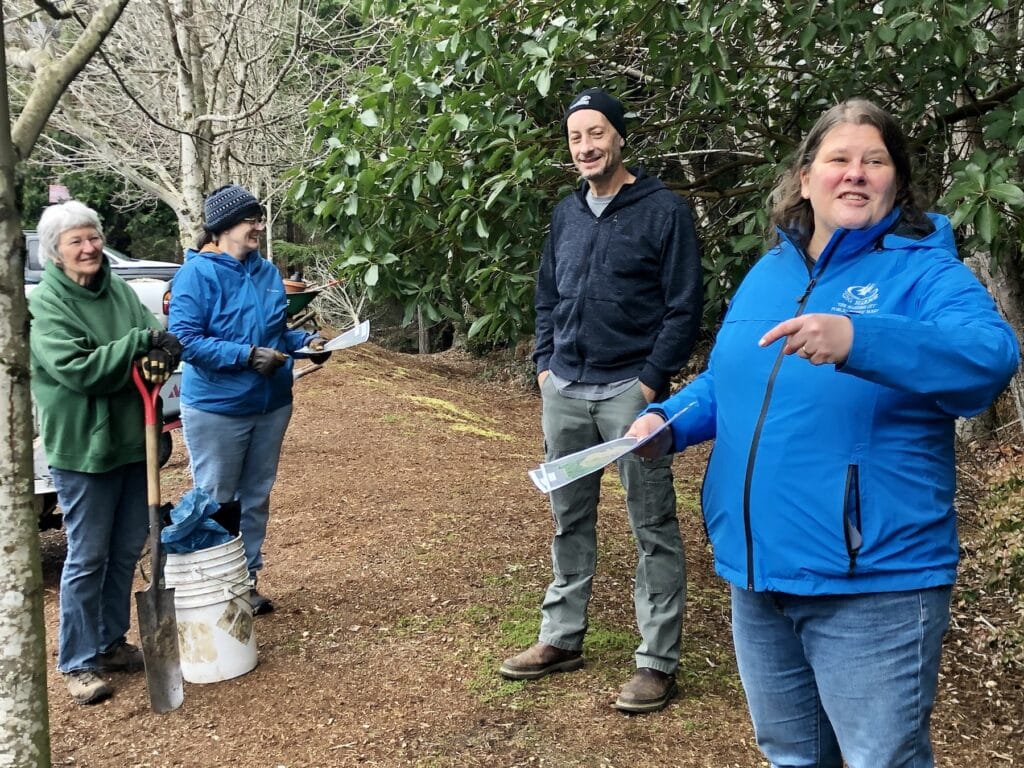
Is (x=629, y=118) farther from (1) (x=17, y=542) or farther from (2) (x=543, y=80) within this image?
(1) (x=17, y=542)

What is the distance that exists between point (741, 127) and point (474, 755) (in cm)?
304

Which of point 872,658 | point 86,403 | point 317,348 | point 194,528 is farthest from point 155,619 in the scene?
point 872,658

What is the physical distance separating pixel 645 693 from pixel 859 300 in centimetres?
213

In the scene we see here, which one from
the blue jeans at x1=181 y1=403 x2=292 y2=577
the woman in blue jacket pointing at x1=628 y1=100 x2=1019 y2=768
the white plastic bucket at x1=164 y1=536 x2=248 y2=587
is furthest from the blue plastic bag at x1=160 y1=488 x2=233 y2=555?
the woman in blue jacket pointing at x1=628 y1=100 x2=1019 y2=768

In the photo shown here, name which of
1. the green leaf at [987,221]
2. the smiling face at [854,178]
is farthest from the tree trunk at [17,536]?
the green leaf at [987,221]

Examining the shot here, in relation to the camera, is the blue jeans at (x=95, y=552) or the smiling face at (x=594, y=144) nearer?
the smiling face at (x=594, y=144)

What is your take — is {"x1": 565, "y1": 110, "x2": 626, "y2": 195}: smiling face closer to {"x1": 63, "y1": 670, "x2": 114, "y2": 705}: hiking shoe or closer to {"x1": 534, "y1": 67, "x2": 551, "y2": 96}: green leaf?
{"x1": 534, "y1": 67, "x2": 551, "y2": 96}: green leaf

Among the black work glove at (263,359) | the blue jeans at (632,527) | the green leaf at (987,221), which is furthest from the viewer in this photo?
the black work glove at (263,359)

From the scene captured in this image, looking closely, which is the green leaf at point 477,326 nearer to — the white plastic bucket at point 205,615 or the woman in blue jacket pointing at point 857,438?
the white plastic bucket at point 205,615

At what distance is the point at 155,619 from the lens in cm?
366

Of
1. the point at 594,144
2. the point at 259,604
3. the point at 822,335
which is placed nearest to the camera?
the point at 822,335

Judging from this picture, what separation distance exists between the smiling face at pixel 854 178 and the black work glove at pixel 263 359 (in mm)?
2871

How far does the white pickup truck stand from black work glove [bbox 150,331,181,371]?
1.93ft

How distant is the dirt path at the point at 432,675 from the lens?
334 cm
